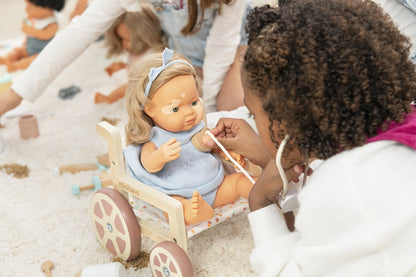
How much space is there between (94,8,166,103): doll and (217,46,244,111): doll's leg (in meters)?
0.29

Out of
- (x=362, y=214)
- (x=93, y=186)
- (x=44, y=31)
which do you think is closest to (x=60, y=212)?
(x=93, y=186)

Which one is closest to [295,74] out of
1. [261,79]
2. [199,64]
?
[261,79]

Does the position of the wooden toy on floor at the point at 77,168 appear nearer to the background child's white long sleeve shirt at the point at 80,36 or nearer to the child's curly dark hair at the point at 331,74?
the background child's white long sleeve shirt at the point at 80,36

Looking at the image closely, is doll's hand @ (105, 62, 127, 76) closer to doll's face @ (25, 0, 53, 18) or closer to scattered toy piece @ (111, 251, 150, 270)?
doll's face @ (25, 0, 53, 18)

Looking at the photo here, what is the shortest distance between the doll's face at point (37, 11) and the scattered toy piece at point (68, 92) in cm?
37

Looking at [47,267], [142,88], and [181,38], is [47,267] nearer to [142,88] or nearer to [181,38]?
[142,88]

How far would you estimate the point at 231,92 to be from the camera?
1481 mm

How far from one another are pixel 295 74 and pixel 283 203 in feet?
1.06

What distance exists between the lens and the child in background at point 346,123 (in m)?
0.58

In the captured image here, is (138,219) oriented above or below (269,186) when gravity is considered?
below

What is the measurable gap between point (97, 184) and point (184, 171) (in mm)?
358

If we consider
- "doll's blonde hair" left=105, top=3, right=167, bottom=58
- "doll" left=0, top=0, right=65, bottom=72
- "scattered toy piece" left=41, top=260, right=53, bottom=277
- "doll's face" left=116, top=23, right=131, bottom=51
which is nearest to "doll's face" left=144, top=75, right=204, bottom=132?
"scattered toy piece" left=41, top=260, right=53, bottom=277

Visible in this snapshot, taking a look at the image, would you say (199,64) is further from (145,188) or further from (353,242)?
(353,242)

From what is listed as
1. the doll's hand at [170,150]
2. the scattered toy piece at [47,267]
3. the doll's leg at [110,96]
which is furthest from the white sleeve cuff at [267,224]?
the doll's leg at [110,96]
